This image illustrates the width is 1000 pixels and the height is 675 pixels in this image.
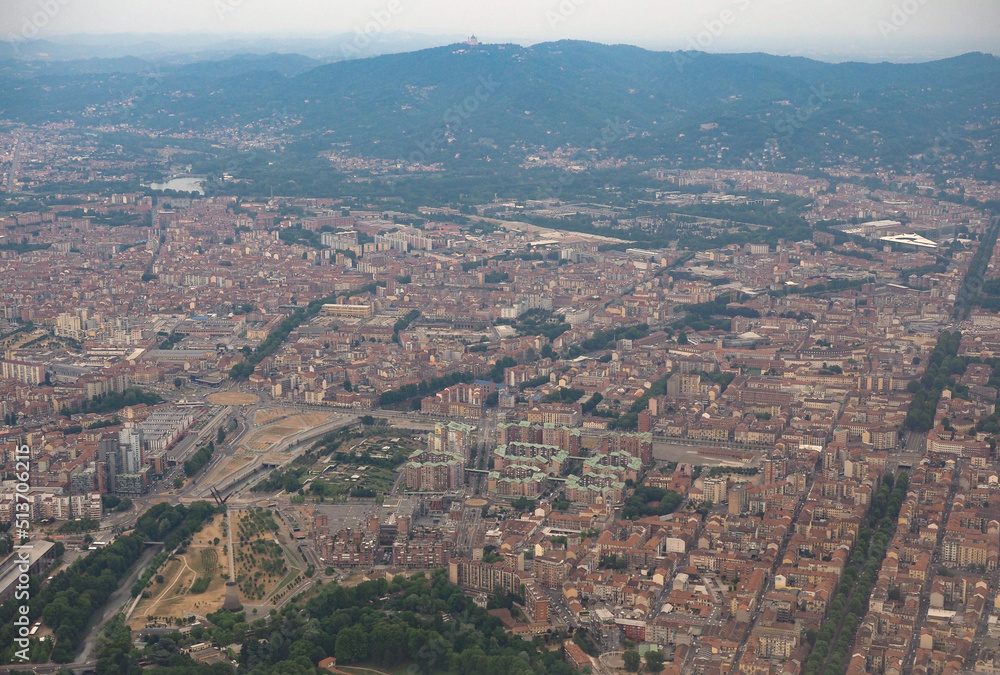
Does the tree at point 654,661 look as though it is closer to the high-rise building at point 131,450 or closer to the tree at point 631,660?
the tree at point 631,660

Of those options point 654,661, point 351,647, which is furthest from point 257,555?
point 654,661

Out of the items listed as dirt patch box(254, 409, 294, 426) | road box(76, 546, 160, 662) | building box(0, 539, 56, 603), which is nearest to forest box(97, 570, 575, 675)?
road box(76, 546, 160, 662)

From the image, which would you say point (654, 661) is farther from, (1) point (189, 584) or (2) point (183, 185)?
(2) point (183, 185)

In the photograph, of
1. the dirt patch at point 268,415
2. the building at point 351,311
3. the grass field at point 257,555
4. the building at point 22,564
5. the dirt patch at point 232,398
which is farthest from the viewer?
the building at point 351,311

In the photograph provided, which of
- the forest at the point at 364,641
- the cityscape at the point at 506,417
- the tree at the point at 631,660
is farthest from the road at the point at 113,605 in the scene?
the tree at the point at 631,660

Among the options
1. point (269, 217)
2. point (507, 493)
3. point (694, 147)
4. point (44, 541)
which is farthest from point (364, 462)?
point (694, 147)

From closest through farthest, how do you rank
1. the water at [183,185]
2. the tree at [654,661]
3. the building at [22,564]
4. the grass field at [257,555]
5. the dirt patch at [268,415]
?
the tree at [654,661] < the building at [22,564] < the grass field at [257,555] < the dirt patch at [268,415] < the water at [183,185]
